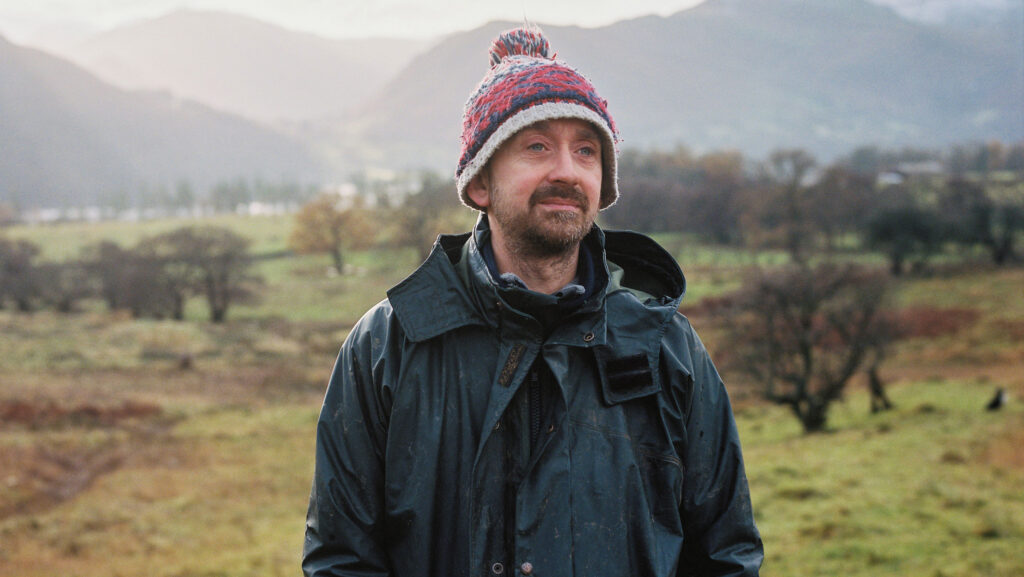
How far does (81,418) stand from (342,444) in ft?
108

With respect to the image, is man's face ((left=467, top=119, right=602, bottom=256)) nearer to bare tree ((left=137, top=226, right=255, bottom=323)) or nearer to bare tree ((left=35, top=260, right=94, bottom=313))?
bare tree ((left=137, top=226, right=255, bottom=323))

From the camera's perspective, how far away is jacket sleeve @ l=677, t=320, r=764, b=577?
8.96 feet

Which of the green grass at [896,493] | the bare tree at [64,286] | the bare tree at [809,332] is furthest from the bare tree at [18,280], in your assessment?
the green grass at [896,493]

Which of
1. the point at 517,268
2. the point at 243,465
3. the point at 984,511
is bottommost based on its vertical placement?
the point at 243,465

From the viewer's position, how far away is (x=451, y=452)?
101 inches

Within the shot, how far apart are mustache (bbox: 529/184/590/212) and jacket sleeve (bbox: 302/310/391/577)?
0.75 meters

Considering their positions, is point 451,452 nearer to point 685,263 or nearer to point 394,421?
point 394,421

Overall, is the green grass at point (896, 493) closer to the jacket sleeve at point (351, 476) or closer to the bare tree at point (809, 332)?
the bare tree at point (809, 332)

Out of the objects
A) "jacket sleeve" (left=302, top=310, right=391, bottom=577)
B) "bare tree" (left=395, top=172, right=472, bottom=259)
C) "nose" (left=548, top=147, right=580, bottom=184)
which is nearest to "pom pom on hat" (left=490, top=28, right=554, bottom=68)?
"nose" (left=548, top=147, right=580, bottom=184)

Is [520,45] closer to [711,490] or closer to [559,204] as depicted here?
[559,204]

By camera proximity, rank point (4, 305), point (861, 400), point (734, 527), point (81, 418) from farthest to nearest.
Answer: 1. point (4, 305)
2. point (861, 400)
3. point (81, 418)
4. point (734, 527)

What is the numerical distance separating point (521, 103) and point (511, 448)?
124cm

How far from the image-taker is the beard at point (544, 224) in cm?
268

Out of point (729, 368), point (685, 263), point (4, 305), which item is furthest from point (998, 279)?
point (4, 305)
